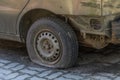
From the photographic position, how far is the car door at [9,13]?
5.30 m

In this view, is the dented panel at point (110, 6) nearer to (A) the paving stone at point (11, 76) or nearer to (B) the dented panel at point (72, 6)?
(B) the dented panel at point (72, 6)

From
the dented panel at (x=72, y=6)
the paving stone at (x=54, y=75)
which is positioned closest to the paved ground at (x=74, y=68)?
the paving stone at (x=54, y=75)

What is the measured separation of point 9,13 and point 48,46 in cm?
94

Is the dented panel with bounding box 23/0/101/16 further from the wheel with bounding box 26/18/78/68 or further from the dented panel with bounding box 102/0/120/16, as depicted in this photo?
A: the wheel with bounding box 26/18/78/68

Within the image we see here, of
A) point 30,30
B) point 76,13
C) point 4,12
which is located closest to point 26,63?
point 30,30

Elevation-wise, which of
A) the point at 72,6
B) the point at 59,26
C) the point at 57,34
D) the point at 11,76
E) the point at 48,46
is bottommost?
the point at 11,76

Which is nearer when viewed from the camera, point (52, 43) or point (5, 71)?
point (52, 43)

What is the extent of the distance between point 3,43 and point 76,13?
274cm

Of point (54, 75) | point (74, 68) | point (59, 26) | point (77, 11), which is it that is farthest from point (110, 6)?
point (54, 75)

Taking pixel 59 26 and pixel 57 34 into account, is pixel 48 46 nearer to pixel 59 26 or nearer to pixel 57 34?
pixel 57 34

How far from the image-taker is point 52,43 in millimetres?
5117

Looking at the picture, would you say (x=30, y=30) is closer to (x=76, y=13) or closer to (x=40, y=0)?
(x=40, y=0)

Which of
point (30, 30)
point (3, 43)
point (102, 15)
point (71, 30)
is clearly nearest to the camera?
point (102, 15)

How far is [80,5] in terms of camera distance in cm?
463
